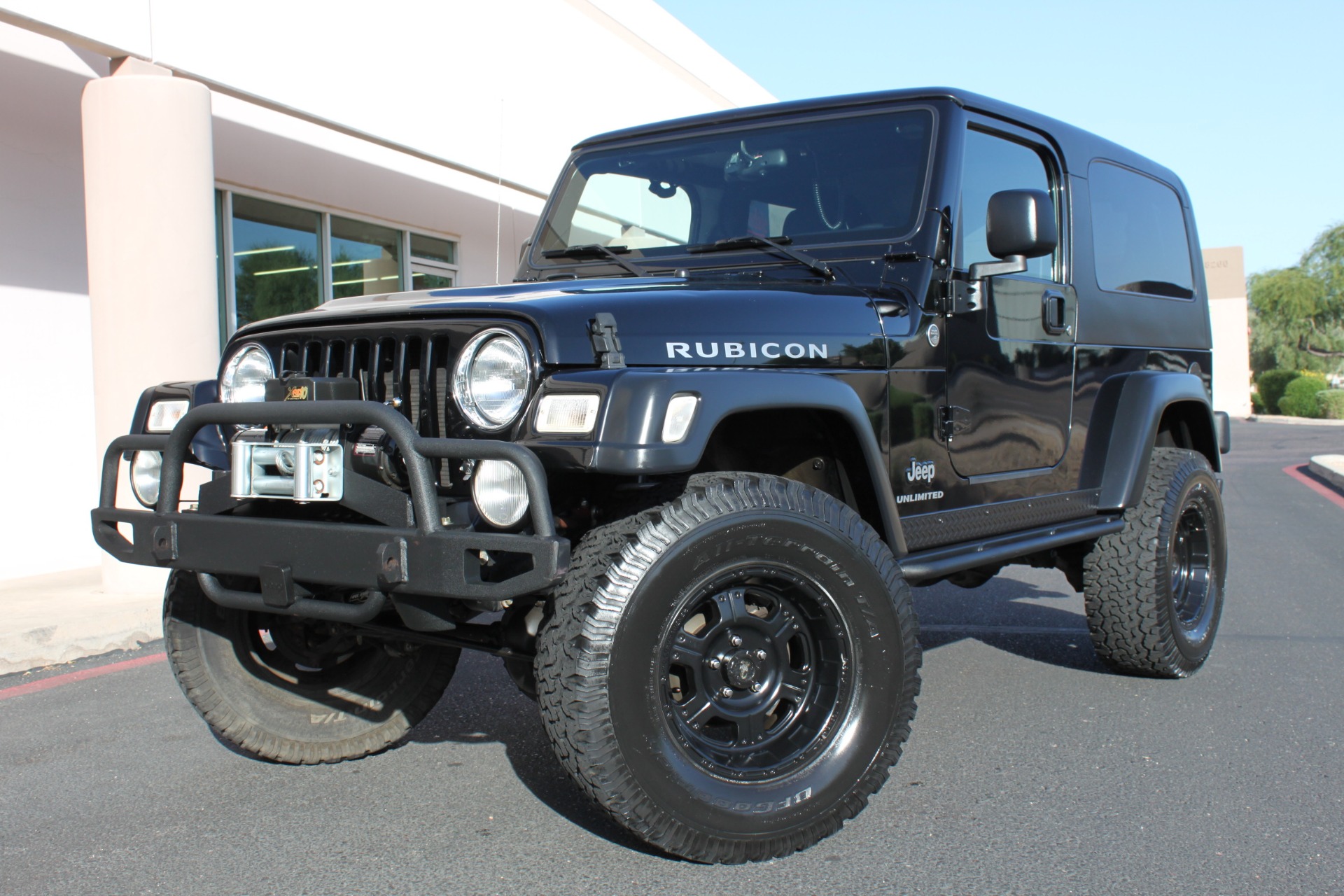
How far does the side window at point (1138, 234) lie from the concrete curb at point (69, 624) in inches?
183

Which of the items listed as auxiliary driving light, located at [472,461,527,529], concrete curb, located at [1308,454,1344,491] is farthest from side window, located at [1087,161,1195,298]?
concrete curb, located at [1308,454,1344,491]

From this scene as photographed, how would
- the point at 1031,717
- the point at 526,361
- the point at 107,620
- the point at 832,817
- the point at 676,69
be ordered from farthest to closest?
the point at 676,69
the point at 107,620
the point at 1031,717
the point at 832,817
the point at 526,361

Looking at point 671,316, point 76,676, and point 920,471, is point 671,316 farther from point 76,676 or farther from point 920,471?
point 76,676

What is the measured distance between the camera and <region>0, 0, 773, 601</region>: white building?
6273mm

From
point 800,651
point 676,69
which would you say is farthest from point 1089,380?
point 676,69

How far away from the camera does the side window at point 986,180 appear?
379 centimetres

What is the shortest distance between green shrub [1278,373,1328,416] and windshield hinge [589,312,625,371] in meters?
40.4

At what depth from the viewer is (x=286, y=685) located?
138 inches

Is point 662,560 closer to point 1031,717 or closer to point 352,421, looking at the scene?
point 352,421

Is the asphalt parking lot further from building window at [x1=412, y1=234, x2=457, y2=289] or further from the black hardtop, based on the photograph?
building window at [x1=412, y1=234, x2=457, y2=289]

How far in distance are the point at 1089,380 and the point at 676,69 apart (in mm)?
10551

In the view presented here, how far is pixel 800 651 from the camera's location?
302 centimetres

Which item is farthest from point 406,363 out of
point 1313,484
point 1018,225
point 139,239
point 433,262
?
point 1313,484

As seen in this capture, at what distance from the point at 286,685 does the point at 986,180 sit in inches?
111
